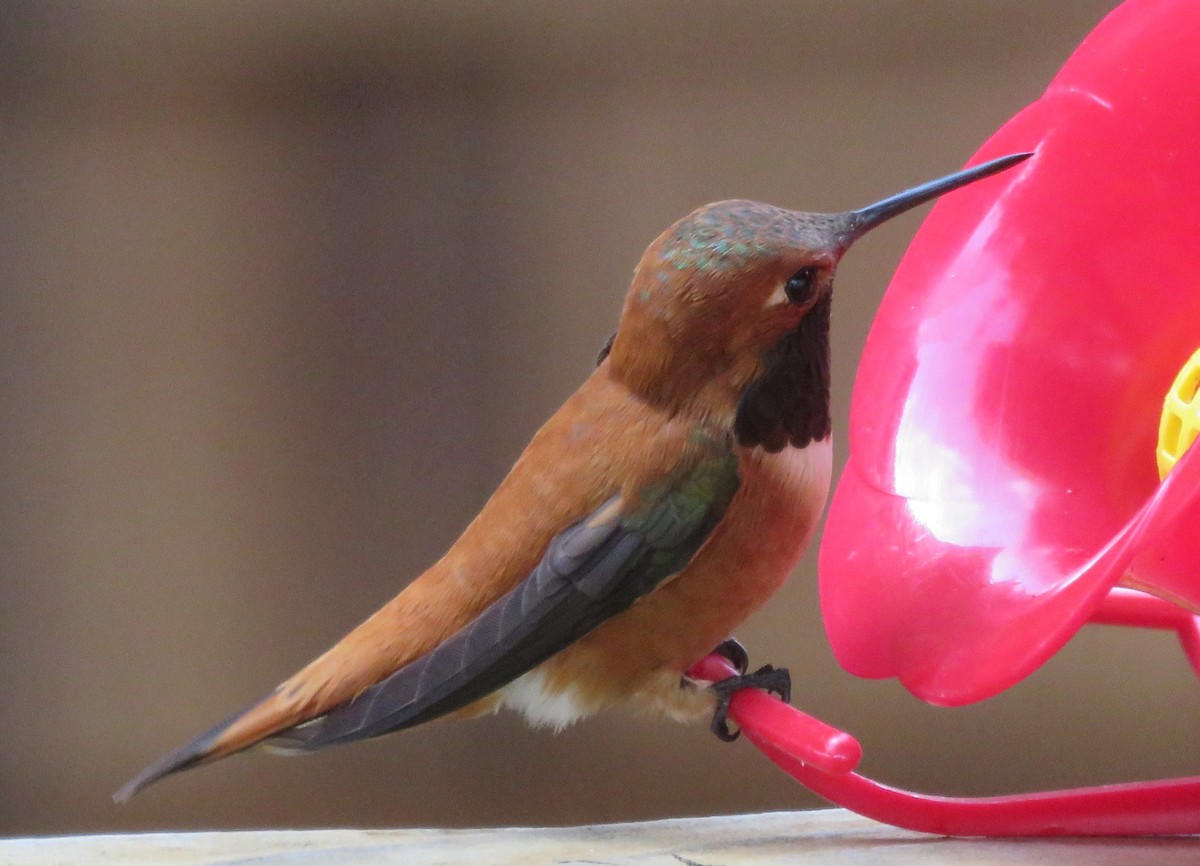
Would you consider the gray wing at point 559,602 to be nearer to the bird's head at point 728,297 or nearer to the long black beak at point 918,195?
the bird's head at point 728,297

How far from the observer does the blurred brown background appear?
2475 mm

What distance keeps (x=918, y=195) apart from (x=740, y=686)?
19.3 inches

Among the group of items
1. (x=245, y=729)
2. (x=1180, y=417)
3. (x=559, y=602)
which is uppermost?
(x=1180, y=417)

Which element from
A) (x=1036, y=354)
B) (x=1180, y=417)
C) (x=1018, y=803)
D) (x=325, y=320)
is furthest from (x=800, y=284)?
(x=325, y=320)

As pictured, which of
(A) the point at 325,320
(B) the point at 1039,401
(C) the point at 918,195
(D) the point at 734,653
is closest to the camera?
(C) the point at 918,195

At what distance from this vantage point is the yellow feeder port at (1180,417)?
102cm

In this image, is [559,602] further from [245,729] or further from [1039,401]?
[1039,401]

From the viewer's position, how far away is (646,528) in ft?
3.89

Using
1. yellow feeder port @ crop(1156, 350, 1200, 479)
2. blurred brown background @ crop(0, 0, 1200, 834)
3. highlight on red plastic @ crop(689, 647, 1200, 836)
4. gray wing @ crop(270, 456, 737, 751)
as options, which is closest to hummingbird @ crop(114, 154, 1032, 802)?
gray wing @ crop(270, 456, 737, 751)

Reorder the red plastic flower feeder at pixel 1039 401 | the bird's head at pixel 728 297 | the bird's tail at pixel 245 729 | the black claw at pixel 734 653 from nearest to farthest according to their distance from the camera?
the red plastic flower feeder at pixel 1039 401 → the bird's head at pixel 728 297 → the bird's tail at pixel 245 729 → the black claw at pixel 734 653

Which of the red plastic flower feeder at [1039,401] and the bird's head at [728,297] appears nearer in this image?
the red plastic flower feeder at [1039,401]

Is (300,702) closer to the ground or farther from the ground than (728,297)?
closer to the ground

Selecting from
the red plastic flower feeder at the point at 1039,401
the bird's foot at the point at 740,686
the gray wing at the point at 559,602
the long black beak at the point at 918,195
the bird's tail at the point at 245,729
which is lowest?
the bird's tail at the point at 245,729

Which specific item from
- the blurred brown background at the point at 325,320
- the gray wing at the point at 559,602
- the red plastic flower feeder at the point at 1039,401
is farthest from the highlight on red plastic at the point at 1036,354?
the blurred brown background at the point at 325,320
